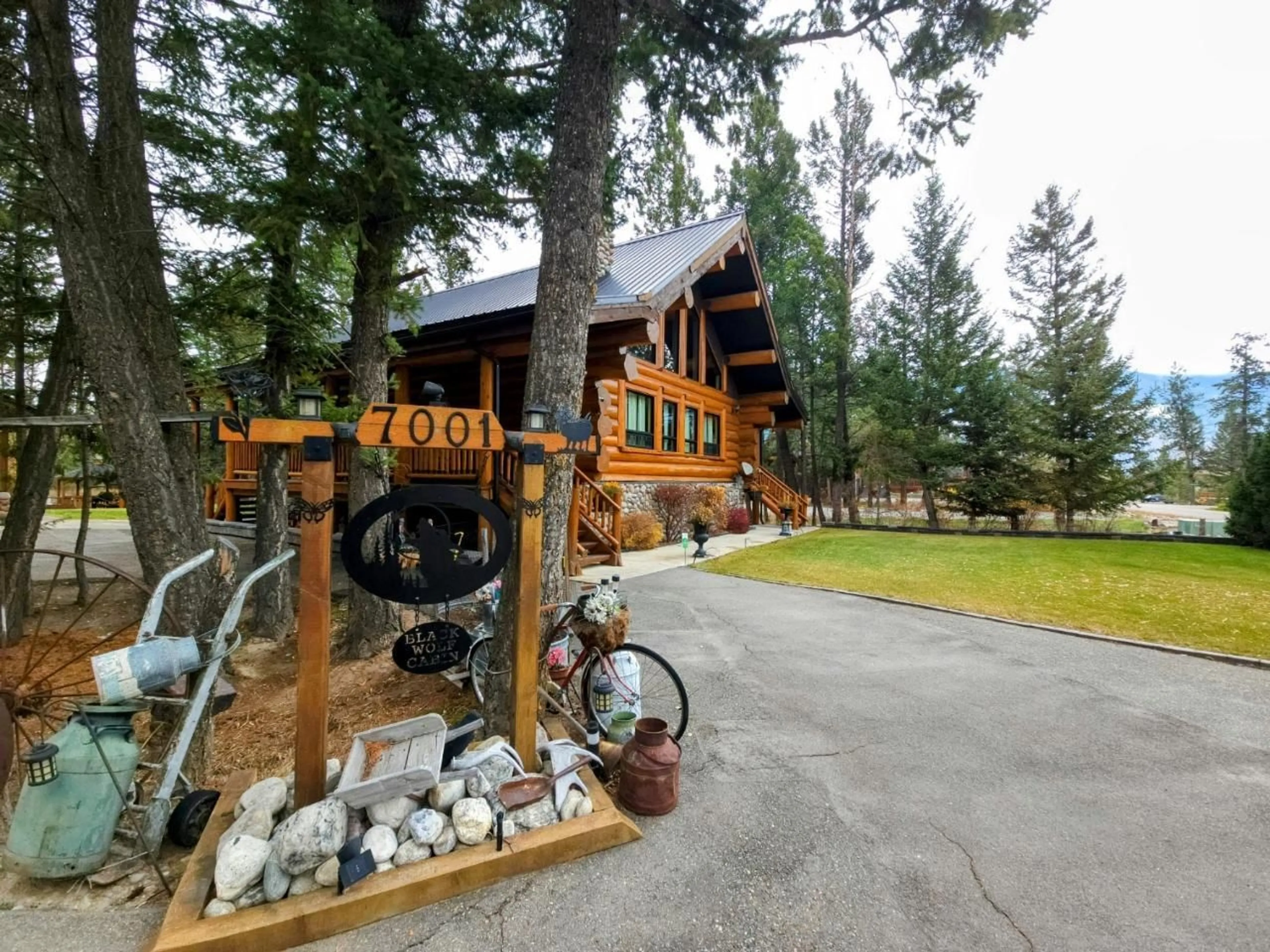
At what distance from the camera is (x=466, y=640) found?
3004 millimetres

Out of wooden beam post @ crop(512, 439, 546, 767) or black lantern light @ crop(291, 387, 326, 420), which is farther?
wooden beam post @ crop(512, 439, 546, 767)

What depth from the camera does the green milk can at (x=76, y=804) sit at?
6.89ft

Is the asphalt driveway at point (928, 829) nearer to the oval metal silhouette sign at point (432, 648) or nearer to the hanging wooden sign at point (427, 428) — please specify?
the oval metal silhouette sign at point (432, 648)

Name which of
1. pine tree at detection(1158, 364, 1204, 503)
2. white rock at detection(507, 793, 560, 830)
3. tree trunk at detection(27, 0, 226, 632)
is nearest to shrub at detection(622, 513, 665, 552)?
tree trunk at detection(27, 0, 226, 632)

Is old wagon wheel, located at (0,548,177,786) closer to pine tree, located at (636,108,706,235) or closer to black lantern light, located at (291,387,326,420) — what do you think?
black lantern light, located at (291,387,326,420)

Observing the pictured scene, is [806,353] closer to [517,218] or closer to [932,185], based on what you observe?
[932,185]

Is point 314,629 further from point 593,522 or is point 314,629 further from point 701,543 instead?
→ point 701,543

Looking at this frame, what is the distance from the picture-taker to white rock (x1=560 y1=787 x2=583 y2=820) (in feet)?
8.38

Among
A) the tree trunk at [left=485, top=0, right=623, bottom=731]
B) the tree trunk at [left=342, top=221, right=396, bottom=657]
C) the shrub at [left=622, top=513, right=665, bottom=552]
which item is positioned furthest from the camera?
the shrub at [left=622, top=513, right=665, bottom=552]

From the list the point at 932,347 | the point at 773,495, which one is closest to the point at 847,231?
the point at 932,347

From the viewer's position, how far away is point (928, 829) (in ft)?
8.68

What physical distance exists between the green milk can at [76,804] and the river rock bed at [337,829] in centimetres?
47

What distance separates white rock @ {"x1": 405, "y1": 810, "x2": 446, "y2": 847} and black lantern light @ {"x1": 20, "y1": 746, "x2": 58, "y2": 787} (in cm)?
137

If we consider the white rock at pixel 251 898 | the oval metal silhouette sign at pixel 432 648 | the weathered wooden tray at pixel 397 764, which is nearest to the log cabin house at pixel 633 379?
the oval metal silhouette sign at pixel 432 648
